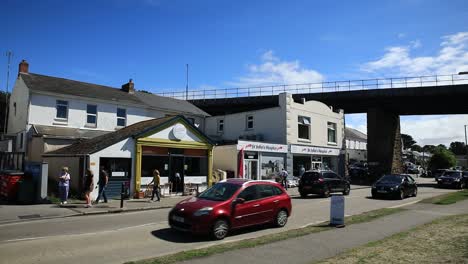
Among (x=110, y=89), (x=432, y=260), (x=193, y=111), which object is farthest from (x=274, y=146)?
(x=432, y=260)

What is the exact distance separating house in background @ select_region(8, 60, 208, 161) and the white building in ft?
23.5

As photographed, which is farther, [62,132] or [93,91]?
[93,91]

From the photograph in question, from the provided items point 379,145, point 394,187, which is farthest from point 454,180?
point 394,187

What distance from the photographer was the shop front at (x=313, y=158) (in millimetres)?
32250

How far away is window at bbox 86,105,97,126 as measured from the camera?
26.5 meters

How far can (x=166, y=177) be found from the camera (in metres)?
21.8

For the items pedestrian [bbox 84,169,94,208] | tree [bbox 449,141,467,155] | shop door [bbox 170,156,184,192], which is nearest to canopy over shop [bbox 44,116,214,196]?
shop door [bbox 170,156,184,192]

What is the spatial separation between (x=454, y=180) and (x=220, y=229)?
30.2 meters

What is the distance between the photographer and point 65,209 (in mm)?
15438

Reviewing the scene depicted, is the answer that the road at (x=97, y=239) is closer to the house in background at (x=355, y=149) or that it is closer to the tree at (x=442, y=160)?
the house in background at (x=355, y=149)

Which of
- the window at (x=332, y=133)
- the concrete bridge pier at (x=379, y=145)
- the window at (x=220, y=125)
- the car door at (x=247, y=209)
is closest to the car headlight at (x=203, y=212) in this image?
the car door at (x=247, y=209)

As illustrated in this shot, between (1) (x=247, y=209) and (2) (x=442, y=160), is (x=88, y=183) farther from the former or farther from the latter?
(2) (x=442, y=160)

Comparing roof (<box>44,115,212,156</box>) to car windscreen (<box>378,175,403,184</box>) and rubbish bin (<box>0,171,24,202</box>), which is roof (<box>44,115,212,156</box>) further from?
car windscreen (<box>378,175,403,184</box>)

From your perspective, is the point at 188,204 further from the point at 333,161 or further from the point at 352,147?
the point at 352,147
